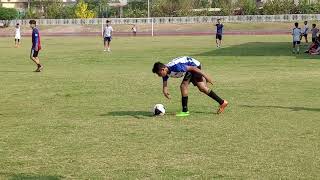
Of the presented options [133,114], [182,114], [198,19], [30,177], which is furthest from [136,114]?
[198,19]

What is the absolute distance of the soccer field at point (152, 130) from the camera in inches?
308

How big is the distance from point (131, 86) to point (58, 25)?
7817 centimetres

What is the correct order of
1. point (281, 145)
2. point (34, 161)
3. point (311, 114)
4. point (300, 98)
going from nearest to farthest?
1. point (34, 161)
2. point (281, 145)
3. point (311, 114)
4. point (300, 98)

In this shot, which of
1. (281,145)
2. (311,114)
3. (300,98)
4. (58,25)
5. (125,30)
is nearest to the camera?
(281,145)

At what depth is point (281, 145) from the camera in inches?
360

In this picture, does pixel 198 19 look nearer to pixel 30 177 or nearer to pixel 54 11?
pixel 54 11

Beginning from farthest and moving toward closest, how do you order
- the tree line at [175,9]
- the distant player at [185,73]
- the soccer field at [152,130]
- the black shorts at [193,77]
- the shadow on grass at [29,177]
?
the tree line at [175,9] → the black shorts at [193,77] → the distant player at [185,73] → the soccer field at [152,130] → the shadow on grass at [29,177]

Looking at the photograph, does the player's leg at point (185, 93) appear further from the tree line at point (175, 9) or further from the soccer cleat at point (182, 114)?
the tree line at point (175, 9)

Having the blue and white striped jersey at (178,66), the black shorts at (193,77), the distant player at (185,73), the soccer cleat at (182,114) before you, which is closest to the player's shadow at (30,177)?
the distant player at (185,73)

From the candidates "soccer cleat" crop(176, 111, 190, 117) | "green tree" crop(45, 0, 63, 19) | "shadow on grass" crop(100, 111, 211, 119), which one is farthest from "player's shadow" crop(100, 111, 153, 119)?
"green tree" crop(45, 0, 63, 19)

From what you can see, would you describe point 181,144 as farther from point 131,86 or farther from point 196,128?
point 131,86

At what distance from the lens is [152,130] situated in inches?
416

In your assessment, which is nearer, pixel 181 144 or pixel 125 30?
pixel 181 144

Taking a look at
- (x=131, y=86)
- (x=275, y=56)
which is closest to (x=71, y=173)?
(x=131, y=86)
